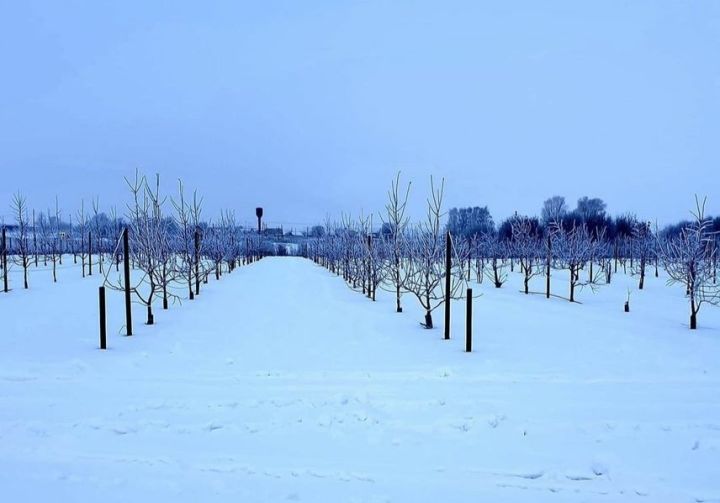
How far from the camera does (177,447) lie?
4211 millimetres

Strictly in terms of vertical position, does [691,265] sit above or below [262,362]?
above

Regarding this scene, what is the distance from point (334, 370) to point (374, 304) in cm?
870

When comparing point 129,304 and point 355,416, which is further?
point 129,304

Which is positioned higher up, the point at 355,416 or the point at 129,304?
the point at 129,304

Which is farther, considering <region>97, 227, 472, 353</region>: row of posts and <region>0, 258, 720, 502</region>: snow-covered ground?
<region>97, 227, 472, 353</region>: row of posts

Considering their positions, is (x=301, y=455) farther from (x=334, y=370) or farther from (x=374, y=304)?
(x=374, y=304)

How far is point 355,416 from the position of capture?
4863 millimetres

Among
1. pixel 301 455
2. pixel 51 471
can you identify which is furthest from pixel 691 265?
pixel 51 471

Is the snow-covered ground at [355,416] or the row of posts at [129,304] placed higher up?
the row of posts at [129,304]

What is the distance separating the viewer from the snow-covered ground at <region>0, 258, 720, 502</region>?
3594 mm

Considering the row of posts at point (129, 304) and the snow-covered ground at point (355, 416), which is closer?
the snow-covered ground at point (355, 416)

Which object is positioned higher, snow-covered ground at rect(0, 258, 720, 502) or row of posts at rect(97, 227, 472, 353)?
row of posts at rect(97, 227, 472, 353)

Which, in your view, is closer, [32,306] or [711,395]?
[711,395]

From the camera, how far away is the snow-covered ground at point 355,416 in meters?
3.59
